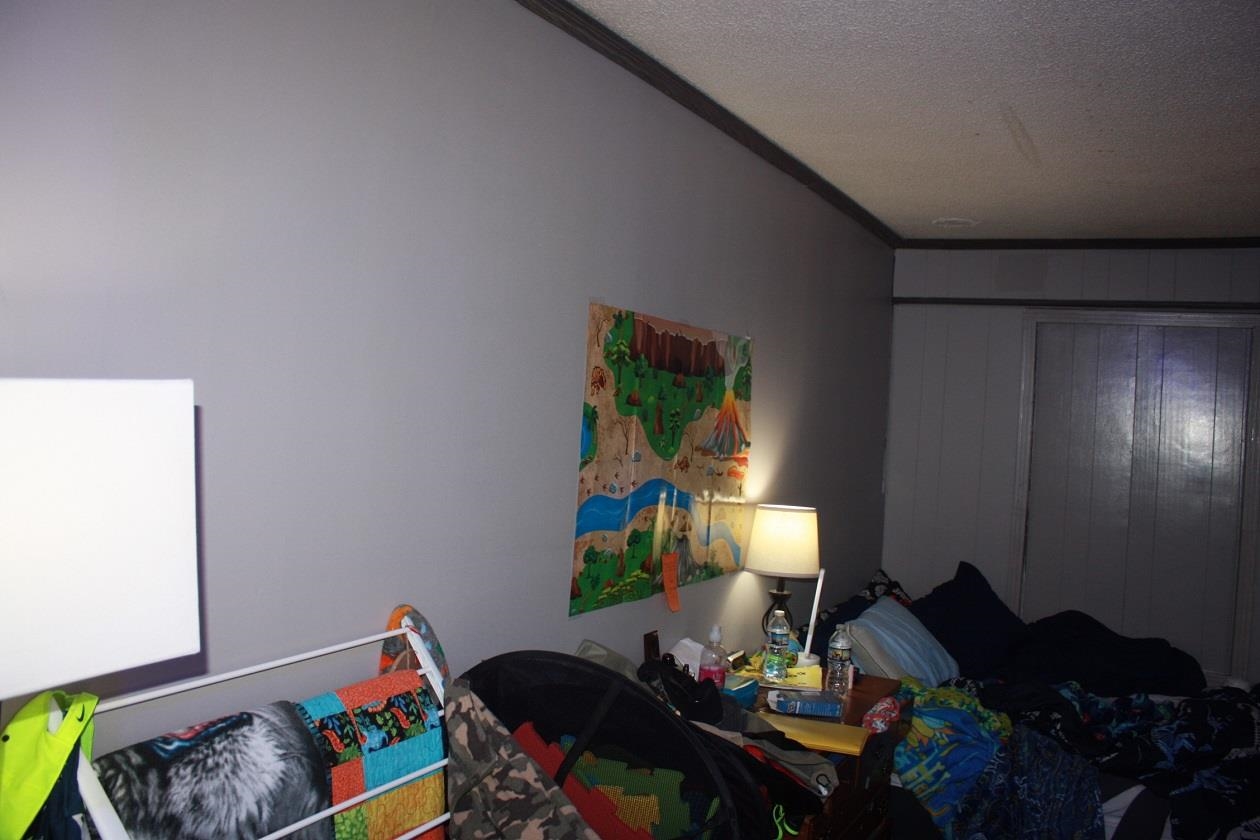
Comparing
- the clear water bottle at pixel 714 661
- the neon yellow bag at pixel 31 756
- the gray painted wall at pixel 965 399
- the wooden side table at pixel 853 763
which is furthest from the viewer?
the gray painted wall at pixel 965 399

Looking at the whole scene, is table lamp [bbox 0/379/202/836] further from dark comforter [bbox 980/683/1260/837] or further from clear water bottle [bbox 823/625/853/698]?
dark comforter [bbox 980/683/1260/837]

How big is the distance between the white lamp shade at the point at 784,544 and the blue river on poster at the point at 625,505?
0.28 metres

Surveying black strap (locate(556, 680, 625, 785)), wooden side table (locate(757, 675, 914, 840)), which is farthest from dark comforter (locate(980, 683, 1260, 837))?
black strap (locate(556, 680, 625, 785))

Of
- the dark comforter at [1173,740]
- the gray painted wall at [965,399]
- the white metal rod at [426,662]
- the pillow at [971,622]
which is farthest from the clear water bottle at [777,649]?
the gray painted wall at [965,399]

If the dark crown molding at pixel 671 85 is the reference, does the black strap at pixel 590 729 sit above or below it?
below

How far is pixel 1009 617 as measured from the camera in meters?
4.77

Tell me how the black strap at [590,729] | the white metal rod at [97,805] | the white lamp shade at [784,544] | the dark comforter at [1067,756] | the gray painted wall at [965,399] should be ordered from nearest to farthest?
the white metal rod at [97,805]
the black strap at [590,729]
the dark comforter at [1067,756]
the white lamp shade at [784,544]
the gray painted wall at [965,399]

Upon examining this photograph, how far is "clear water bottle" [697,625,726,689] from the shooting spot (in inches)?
114

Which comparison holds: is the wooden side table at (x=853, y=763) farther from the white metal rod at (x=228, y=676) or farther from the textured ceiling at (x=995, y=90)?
the textured ceiling at (x=995, y=90)

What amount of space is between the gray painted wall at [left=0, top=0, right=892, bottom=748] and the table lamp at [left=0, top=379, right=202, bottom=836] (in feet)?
0.09

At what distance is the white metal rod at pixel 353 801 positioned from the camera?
58.4 inches

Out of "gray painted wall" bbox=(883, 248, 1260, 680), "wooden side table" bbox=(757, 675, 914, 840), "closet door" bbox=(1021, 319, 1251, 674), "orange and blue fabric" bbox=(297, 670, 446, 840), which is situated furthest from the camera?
"gray painted wall" bbox=(883, 248, 1260, 680)

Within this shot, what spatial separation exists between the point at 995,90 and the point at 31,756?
278cm

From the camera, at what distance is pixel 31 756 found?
1.11 m
